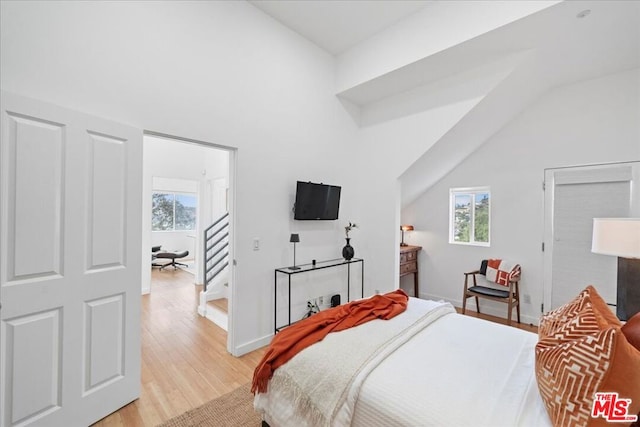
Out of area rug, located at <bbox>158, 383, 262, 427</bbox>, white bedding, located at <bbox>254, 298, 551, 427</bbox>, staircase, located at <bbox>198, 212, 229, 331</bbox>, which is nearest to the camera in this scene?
white bedding, located at <bbox>254, 298, 551, 427</bbox>

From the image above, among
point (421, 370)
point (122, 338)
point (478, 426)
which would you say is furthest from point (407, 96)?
point (122, 338)

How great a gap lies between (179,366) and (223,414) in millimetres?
882

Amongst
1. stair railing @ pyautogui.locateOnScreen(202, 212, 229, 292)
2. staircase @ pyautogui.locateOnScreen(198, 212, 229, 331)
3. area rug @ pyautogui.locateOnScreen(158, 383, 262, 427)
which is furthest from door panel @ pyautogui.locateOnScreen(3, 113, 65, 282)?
stair railing @ pyautogui.locateOnScreen(202, 212, 229, 292)

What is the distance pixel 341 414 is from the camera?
4.40 ft

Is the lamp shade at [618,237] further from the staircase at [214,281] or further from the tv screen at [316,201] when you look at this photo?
the staircase at [214,281]

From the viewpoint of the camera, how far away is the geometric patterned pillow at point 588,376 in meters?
1.00

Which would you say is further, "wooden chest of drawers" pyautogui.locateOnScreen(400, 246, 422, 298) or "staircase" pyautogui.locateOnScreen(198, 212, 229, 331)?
"wooden chest of drawers" pyautogui.locateOnScreen(400, 246, 422, 298)

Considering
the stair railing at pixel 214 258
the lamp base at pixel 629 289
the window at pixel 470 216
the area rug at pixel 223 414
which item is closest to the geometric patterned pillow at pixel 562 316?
the lamp base at pixel 629 289

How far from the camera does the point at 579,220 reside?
3.40 meters

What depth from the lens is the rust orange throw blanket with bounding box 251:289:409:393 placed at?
1680 millimetres

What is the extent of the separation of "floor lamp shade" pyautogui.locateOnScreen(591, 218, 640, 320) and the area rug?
2.63 m

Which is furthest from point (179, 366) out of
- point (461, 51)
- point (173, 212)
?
point (173, 212)

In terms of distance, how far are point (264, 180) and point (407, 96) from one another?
2.21 metres

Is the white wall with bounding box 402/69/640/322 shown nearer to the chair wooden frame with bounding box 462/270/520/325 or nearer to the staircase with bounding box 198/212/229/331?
the chair wooden frame with bounding box 462/270/520/325
